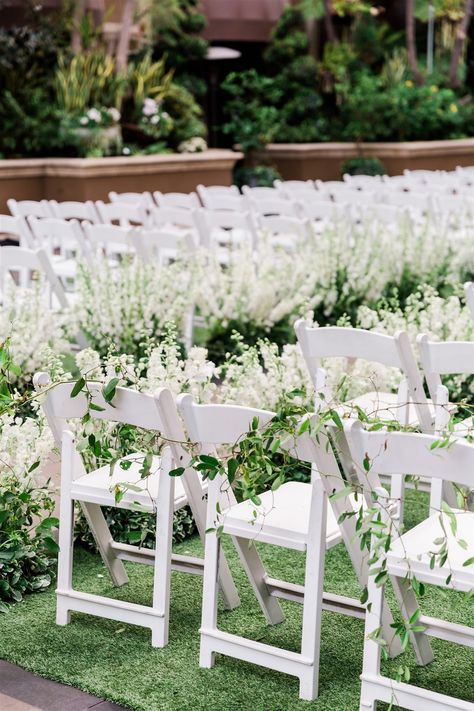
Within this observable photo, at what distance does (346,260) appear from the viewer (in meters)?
7.88

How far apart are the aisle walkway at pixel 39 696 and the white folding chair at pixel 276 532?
1.28 feet

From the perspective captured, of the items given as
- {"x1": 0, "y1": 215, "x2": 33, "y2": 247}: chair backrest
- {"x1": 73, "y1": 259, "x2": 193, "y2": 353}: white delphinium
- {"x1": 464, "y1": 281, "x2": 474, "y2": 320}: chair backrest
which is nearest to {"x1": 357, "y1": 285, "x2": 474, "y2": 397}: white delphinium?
{"x1": 464, "y1": 281, "x2": 474, "y2": 320}: chair backrest

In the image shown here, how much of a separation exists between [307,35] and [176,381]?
18309 millimetres

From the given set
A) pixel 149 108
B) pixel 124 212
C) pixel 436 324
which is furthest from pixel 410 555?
pixel 149 108

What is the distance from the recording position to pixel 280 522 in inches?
137

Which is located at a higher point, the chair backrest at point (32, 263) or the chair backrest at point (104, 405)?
the chair backrest at point (104, 405)

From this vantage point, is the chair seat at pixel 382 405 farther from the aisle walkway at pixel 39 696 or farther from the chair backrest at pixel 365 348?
the aisle walkway at pixel 39 696

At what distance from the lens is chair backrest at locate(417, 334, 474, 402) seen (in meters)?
4.12

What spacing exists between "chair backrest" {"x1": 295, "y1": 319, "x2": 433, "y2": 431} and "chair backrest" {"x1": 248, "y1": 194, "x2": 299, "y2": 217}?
17.7 feet

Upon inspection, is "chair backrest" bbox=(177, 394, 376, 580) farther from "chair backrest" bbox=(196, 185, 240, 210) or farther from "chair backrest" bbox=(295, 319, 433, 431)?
"chair backrest" bbox=(196, 185, 240, 210)

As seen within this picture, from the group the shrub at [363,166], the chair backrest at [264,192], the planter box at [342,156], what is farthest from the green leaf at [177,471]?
the planter box at [342,156]

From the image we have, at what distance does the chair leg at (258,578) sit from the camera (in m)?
3.65

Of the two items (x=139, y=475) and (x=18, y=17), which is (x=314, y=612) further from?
(x=18, y=17)

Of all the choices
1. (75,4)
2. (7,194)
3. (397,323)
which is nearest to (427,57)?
(75,4)
